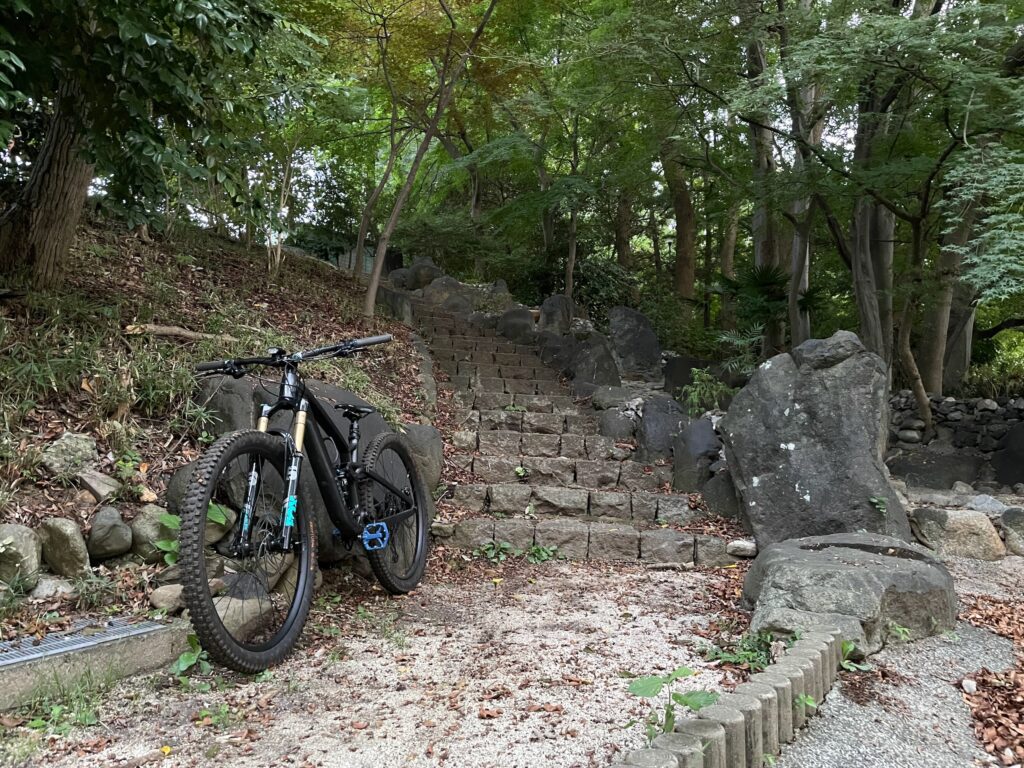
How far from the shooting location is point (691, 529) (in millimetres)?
4688

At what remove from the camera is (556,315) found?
33.2ft

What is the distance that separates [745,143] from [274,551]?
303 inches

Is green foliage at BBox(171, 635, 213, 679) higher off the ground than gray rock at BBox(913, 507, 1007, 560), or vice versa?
gray rock at BBox(913, 507, 1007, 560)

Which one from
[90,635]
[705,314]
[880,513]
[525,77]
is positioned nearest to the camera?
[90,635]

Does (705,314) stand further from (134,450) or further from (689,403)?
(134,450)

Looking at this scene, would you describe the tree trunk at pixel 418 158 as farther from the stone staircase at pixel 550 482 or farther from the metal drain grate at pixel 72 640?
the metal drain grate at pixel 72 640

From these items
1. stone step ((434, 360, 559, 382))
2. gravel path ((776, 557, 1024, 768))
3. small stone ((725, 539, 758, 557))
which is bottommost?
gravel path ((776, 557, 1024, 768))

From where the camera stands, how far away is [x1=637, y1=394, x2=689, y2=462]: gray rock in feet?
18.5

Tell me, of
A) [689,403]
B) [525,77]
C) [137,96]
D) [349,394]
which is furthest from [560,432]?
[525,77]

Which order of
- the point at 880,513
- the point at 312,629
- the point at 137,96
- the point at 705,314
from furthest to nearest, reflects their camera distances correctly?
1. the point at 705,314
2. the point at 880,513
3. the point at 137,96
4. the point at 312,629

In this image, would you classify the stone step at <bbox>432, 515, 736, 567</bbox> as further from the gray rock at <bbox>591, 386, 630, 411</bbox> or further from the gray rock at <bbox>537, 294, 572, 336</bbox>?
the gray rock at <bbox>537, 294, 572, 336</bbox>

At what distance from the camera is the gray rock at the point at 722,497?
4809mm

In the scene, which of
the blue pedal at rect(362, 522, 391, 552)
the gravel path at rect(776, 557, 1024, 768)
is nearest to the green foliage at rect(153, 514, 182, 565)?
the blue pedal at rect(362, 522, 391, 552)

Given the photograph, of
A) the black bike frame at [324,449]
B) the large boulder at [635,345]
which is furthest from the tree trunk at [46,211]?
the large boulder at [635,345]
